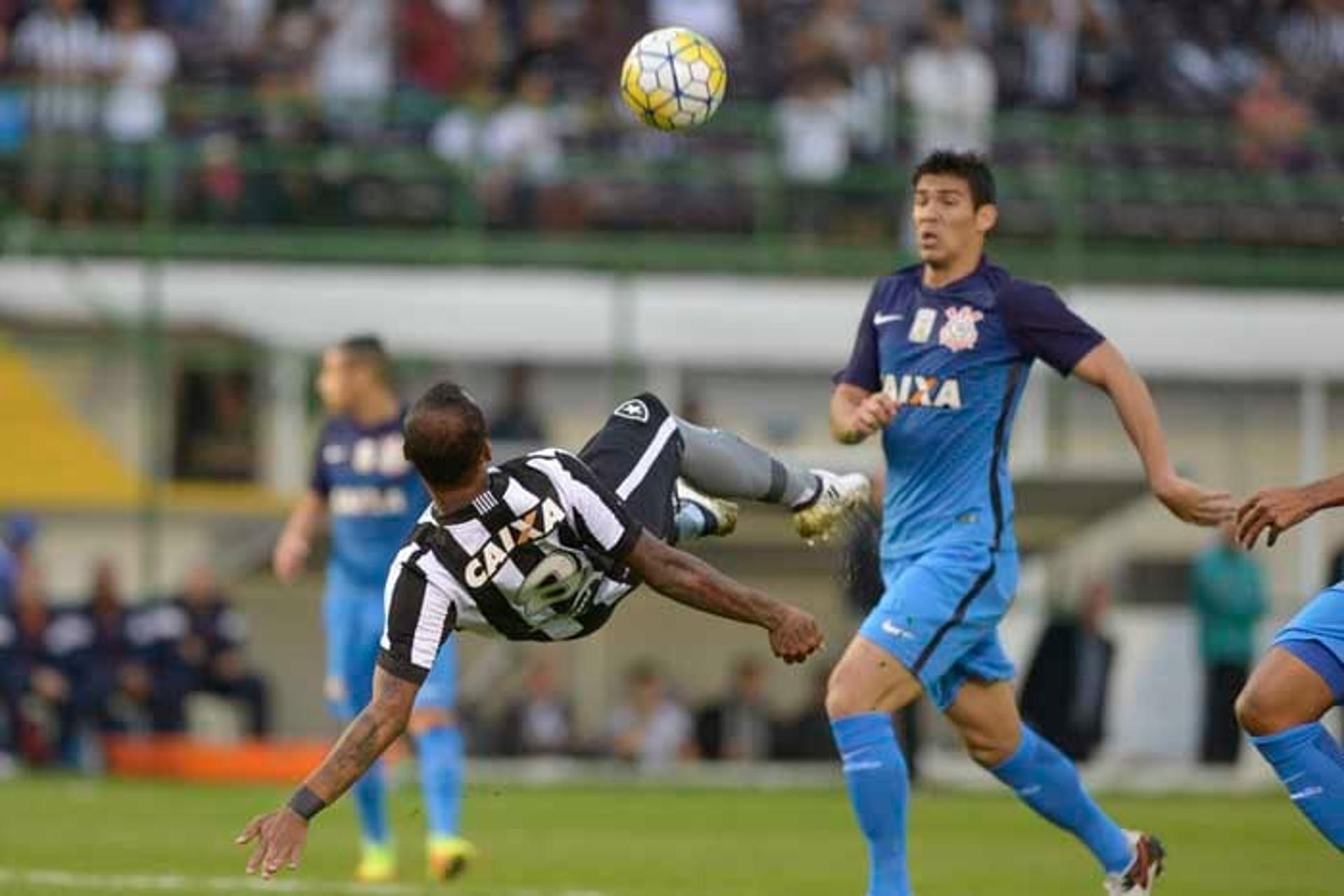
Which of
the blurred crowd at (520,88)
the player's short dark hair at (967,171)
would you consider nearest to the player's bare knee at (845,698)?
the player's short dark hair at (967,171)

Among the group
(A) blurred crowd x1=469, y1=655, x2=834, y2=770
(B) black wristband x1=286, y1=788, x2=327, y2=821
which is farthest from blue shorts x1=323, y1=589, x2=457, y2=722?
(A) blurred crowd x1=469, y1=655, x2=834, y2=770

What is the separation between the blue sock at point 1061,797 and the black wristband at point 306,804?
311 centimetres

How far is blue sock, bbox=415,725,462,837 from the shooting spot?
45.1ft

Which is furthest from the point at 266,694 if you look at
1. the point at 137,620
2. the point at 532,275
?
the point at 532,275

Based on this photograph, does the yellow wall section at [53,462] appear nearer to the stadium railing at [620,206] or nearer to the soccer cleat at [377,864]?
the stadium railing at [620,206]

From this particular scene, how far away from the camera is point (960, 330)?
1065 cm

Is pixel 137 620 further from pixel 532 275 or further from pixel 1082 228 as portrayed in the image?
pixel 1082 228

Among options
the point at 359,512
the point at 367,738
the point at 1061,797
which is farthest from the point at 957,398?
the point at 359,512

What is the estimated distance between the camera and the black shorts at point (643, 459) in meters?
9.98

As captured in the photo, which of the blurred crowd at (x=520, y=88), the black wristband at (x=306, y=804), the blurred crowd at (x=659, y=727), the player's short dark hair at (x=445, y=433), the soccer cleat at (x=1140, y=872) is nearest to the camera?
the black wristband at (x=306, y=804)

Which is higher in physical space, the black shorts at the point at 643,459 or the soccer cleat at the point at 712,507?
the black shorts at the point at 643,459

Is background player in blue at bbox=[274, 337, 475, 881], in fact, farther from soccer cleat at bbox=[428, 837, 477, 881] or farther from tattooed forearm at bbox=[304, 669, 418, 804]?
tattooed forearm at bbox=[304, 669, 418, 804]

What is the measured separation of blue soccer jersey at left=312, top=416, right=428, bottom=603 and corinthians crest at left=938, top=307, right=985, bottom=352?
452 cm

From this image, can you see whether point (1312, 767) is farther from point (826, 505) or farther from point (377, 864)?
point (377, 864)
